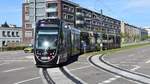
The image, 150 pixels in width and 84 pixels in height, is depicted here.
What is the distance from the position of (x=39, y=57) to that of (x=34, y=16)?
32.6 feet

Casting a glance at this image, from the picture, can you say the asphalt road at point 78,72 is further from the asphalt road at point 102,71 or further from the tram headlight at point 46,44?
the tram headlight at point 46,44

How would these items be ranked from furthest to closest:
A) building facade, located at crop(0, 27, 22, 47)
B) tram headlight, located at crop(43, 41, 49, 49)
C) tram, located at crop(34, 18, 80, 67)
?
1. building facade, located at crop(0, 27, 22, 47)
2. tram headlight, located at crop(43, 41, 49, 49)
3. tram, located at crop(34, 18, 80, 67)

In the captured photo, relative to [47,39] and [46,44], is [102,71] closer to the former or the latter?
[46,44]

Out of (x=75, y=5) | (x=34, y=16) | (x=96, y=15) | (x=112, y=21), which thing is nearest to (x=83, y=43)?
(x=34, y=16)

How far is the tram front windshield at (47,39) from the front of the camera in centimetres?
2547

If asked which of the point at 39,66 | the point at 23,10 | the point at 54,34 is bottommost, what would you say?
the point at 39,66

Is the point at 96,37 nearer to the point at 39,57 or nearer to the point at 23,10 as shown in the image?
the point at 39,57

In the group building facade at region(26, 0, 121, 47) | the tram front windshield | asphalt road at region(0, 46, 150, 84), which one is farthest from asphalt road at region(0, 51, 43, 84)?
building facade at region(26, 0, 121, 47)

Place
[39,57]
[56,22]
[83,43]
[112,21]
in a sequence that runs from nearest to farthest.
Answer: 1. [39,57]
2. [56,22]
3. [83,43]
4. [112,21]

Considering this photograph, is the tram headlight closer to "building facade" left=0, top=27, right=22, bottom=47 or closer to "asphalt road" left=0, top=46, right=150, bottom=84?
"asphalt road" left=0, top=46, right=150, bottom=84

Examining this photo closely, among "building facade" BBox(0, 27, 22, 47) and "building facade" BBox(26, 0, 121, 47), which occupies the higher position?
"building facade" BBox(26, 0, 121, 47)

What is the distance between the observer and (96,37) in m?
57.7

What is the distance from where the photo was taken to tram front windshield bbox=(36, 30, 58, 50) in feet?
83.6

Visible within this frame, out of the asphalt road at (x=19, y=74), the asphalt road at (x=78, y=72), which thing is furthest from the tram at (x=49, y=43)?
the asphalt road at (x=19, y=74)
